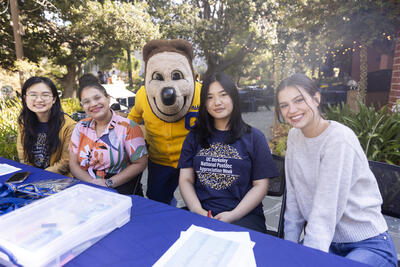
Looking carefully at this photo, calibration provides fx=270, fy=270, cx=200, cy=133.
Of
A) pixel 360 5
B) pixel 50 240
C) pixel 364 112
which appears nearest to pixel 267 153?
pixel 50 240

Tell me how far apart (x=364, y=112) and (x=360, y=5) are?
213 centimetres

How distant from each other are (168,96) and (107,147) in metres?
0.68

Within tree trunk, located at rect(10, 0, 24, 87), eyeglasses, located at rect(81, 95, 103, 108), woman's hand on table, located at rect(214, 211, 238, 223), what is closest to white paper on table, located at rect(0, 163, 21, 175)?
eyeglasses, located at rect(81, 95, 103, 108)

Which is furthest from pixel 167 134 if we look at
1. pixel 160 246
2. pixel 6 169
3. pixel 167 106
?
pixel 160 246

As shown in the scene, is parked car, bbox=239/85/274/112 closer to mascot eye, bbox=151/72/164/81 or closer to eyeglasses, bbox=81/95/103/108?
mascot eye, bbox=151/72/164/81

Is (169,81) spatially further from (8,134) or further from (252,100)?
(252,100)

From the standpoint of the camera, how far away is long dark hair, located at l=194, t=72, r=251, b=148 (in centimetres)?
184

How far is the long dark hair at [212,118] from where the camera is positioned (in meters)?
1.84

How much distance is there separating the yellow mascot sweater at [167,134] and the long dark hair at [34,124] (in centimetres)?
82

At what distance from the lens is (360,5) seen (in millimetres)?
4328

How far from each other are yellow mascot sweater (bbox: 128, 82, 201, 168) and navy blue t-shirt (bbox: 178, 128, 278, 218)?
671 millimetres

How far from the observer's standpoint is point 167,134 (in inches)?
99.2

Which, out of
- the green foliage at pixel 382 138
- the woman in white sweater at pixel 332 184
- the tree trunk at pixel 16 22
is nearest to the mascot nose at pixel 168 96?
the woman in white sweater at pixel 332 184

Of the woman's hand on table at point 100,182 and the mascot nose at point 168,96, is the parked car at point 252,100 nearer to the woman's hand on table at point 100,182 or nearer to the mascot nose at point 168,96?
the mascot nose at point 168,96
